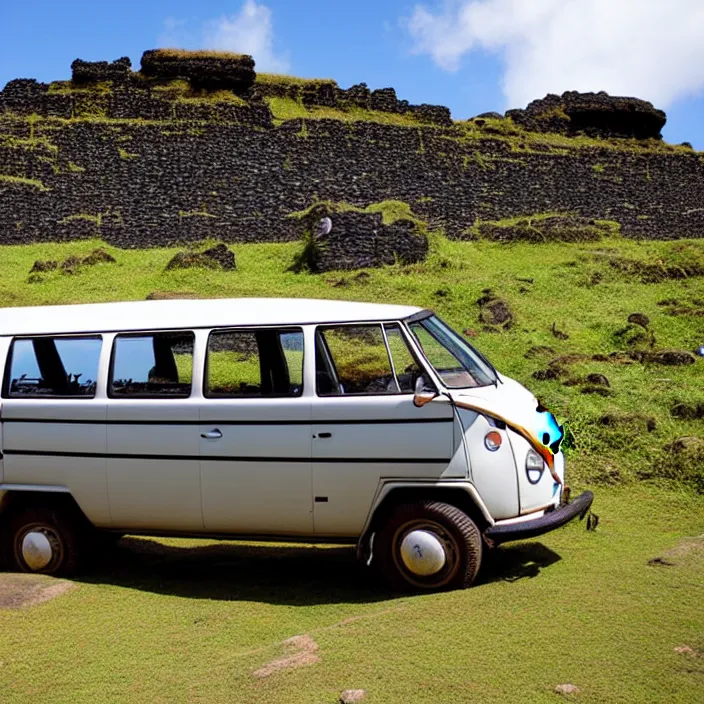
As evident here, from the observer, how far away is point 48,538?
5.99 meters

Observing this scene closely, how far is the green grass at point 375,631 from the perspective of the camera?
12.7ft

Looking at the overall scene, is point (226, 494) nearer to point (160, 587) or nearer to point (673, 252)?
point (160, 587)

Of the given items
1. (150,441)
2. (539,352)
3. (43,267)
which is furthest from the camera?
(43,267)

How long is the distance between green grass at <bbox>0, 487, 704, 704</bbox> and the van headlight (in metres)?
0.59

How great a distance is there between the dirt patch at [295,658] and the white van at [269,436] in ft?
3.35

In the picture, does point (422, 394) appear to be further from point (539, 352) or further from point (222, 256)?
point (222, 256)

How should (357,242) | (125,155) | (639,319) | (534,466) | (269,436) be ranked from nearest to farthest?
(534,466), (269,436), (639,319), (357,242), (125,155)

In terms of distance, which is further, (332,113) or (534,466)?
(332,113)

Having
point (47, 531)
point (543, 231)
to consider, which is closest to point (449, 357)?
point (47, 531)

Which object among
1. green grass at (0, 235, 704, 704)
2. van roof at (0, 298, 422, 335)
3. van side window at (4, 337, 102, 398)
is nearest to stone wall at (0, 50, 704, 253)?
green grass at (0, 235, 704, 704)

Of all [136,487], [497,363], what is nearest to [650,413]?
[497,363]

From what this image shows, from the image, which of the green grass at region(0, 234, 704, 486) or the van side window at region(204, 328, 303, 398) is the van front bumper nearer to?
the van side window at region(204, 328, 303, 398)

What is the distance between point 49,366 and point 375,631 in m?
Result: 3.00

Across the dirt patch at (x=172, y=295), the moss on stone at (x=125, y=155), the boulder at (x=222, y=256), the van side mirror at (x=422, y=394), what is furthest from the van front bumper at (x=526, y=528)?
the moss on stone at (x=125, y=155)
